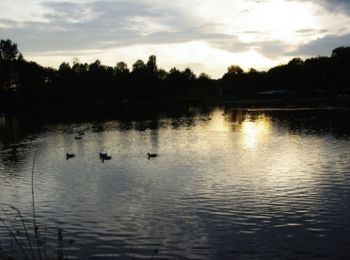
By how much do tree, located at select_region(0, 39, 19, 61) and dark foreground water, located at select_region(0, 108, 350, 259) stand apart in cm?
11389

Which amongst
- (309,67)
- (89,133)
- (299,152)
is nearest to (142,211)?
(299,152)

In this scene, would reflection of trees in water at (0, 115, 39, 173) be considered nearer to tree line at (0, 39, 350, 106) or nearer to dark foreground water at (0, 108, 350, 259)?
dark foreground water at (0, 108, 350, 259)

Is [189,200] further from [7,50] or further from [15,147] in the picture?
[7,50]

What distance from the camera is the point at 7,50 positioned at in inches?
5965

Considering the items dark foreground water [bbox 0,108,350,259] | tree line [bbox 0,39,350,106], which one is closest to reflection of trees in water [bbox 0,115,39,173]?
dark foreground water [bbox 0,108,350,259]

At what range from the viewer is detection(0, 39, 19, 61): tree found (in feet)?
493

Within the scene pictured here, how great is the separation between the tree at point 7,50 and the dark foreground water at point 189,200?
11389 cm

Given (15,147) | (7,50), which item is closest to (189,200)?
(15,147)

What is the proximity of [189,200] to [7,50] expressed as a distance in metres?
143

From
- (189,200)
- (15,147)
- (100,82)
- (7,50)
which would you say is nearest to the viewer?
(189,200)

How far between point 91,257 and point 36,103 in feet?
456

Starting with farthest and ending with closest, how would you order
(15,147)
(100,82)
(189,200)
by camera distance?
1. (100,82)
2. (15,147)
3. (189,200)

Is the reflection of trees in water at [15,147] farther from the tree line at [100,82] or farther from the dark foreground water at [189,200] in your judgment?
the tree line at [100,82]

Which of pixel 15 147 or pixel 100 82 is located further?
pixel 100 82
